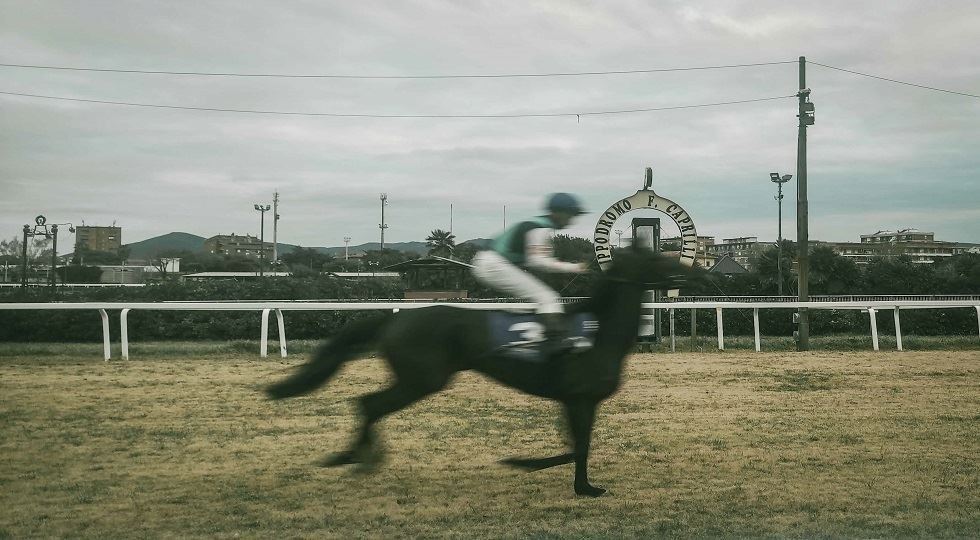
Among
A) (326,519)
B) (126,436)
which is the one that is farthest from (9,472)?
(326,519)

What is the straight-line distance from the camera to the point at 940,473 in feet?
16.0

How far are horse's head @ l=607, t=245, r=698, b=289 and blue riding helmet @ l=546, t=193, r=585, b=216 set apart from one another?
350 mm

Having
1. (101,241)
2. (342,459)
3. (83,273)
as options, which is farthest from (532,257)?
(101,241)

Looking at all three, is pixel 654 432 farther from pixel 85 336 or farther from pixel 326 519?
pixel 85 336

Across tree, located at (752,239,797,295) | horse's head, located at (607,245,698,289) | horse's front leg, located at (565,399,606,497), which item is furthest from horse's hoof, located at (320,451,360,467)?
tree, located at (752,239,797,295)

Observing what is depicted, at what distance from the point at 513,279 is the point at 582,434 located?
973mm

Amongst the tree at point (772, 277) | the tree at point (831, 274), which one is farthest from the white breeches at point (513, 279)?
the tree at point (772, 277)

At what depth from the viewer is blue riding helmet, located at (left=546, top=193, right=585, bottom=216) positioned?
14.9 feet

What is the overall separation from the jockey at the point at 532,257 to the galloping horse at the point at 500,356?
0.24m

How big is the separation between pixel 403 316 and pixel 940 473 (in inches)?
136

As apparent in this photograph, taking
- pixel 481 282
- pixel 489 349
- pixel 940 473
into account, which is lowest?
pixel 940 473

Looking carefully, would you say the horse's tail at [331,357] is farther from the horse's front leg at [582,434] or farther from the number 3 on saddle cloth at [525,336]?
the horse's front leg at [582,434]

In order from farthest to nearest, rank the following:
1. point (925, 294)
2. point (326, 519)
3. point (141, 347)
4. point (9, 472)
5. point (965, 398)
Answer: point (925, 294)
point (141, 347)
point (965, 398)
point (9, 472)
point (326, 519)

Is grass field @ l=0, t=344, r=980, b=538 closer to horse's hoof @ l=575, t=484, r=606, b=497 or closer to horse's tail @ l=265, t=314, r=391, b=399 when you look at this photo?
horse's hoof @ l=575, t=484, r=606, b=497
